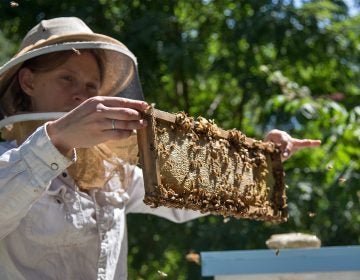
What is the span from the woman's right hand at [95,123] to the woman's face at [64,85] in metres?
0.51

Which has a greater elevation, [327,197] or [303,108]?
[303,108]

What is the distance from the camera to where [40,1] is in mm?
4629

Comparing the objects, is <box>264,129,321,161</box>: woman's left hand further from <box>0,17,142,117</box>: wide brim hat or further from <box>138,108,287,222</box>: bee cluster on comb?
<box>0,17,142,117</box>: wide brim hat

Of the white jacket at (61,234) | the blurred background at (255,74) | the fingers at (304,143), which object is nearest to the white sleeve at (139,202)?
the white jacket at (61,234)

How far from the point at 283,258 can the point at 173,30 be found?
2339 millimetres

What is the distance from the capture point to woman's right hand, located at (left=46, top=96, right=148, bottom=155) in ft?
6.15

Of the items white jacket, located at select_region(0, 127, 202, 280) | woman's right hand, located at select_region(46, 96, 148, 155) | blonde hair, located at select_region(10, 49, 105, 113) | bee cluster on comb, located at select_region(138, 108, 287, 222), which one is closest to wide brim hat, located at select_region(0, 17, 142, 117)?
blonde hair, located at select_region(10, 49, 105, 113)

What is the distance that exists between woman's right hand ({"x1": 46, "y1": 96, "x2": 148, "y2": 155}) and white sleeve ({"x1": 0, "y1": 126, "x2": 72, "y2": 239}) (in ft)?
0.09

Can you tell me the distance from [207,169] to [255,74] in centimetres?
260

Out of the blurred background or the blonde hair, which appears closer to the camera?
the blonde hair

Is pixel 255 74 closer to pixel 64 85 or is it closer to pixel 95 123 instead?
pixel 64 85

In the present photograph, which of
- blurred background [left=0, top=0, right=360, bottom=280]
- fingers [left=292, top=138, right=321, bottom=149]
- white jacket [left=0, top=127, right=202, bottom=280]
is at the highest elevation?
white jacket [left=0, top=127, right=202, bottom=280]

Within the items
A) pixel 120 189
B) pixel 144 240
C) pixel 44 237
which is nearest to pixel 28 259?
pixel 44 237

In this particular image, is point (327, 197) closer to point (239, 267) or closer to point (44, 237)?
point (239, 267)
